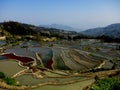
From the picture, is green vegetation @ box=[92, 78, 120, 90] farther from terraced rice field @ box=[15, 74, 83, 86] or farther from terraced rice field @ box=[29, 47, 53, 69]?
terraced rice field @ box=[29, 47, 53, 69]

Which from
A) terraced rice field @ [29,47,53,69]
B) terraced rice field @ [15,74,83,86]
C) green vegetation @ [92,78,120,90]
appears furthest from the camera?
terraced rice field @ [29,47,53,69]

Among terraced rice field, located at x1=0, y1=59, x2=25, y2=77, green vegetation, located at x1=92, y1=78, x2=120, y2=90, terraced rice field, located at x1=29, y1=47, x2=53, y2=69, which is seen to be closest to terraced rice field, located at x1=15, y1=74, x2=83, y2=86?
terraced rice field, located at x1=0, y1=59, x2=25, y2=77

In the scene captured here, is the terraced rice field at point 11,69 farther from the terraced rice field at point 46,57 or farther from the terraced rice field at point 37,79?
the terraced rice field at point 46,57

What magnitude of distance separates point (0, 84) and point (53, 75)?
737 cm

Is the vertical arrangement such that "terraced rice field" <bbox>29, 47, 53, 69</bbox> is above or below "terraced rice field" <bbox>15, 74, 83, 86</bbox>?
above

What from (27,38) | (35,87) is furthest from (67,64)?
(27,38)

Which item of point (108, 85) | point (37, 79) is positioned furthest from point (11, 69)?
point (108, 85)

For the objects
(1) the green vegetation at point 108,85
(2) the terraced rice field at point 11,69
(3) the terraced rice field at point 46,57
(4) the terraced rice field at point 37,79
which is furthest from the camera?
(3) the terraced rice field at point 46,57

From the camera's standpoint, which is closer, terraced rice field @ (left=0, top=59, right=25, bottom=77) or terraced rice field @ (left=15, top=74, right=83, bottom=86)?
terraced rice field @ (left=15, top=74, right=83, bottom=86)

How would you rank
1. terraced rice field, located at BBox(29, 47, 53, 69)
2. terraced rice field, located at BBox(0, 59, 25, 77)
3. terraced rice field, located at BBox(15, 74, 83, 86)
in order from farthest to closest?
terraced rice field, located at BBox(29, 47, 53, 69) < terraced rice field, located at BBox(0, 59, 25, 77) < terraced rice field, located at BBox(15, 74, 83, 86)

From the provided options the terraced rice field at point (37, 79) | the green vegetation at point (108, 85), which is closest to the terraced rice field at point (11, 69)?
the terraced rice field at point (37, 79)

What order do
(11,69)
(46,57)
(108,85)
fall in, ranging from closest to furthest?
(108,85) < (11,69) < (46,57)

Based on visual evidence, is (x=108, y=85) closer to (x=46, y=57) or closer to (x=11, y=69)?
(x=11, y=69)

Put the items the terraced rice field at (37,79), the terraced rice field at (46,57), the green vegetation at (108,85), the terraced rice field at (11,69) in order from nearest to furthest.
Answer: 1. the green vegetation at (108,85)
2. the terraced rice field at (37,79)
3. the terraced rice field at (11,69)
4. the terraced rice field at (46,57)
